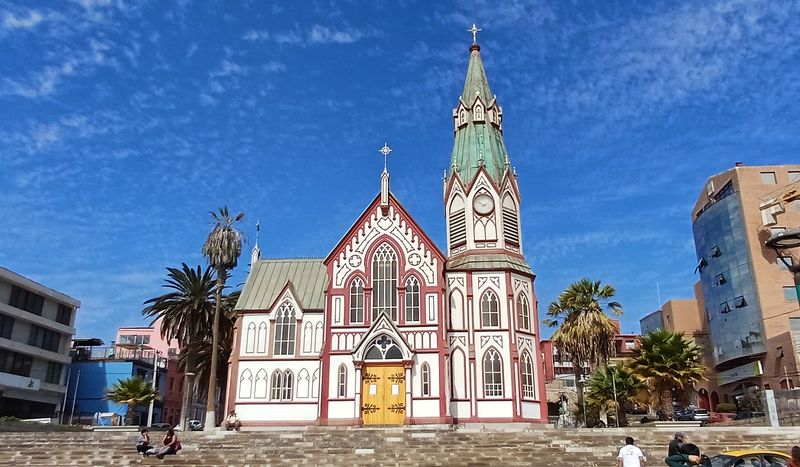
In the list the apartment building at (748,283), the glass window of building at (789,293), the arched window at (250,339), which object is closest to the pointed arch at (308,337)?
the arched window at (250,339)

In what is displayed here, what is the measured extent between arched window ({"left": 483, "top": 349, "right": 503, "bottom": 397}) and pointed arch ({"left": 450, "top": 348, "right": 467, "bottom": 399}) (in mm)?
1171

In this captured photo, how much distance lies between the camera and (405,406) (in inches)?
1448

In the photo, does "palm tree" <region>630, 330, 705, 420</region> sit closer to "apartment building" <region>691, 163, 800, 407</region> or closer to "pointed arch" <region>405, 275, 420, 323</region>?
"pointed arch" <region>405, 275, 420, 323</region>

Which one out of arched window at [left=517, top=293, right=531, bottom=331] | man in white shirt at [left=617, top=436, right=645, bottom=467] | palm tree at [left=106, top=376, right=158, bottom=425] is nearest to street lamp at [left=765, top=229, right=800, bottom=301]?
man in white shirt at [left=617, top=436, right=645, bottom=467]

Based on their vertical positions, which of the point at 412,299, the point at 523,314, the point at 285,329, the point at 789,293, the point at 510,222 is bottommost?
the point at 285,329

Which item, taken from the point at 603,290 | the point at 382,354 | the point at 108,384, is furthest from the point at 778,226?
the point at 108,384

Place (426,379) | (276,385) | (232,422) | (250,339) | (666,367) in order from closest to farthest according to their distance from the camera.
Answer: (666,367)
(426,379)
(232,422)
(276,385)
(250,339)

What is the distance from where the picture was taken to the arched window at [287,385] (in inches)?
1567

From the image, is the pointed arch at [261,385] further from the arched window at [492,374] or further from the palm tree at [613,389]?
the palm tree at [613,389]

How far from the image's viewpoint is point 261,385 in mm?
40125

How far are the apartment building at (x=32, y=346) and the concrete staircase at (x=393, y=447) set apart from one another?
99.6 ft

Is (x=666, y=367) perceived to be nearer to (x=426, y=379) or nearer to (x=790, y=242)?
(x=426, y=379)

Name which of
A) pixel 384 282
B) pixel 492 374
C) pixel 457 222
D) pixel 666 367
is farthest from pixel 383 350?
pixel 666 367

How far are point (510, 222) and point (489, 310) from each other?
702 cm
